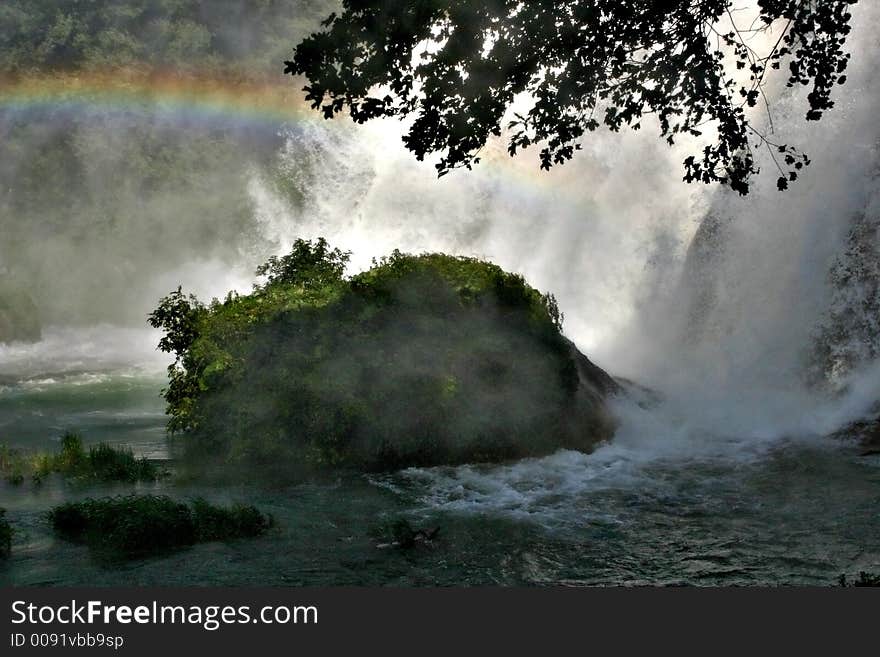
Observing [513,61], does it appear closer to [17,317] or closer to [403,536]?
[403,536]

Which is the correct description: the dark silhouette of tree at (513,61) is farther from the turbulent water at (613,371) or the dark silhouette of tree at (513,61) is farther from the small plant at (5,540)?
the small plant at (5,540)

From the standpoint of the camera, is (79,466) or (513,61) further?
(79,466)

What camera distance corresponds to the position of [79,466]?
Answer: 1620cm

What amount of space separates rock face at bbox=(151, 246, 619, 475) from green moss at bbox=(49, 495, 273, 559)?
3.44m

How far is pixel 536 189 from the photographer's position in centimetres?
3822

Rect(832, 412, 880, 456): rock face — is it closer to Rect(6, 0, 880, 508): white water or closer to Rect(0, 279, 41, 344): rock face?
Rect(6, 0, 880, 508): white water

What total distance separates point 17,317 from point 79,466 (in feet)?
92.3

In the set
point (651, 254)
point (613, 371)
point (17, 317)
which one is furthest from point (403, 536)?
point (17, 317)

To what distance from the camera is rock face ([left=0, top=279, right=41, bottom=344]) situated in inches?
1585

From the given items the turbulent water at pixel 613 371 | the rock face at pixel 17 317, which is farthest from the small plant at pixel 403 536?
the rock face at pixel 17 317

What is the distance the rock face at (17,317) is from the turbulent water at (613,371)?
1.27 metres

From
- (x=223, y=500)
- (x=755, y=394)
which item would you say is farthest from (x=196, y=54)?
(x=223, y=500)

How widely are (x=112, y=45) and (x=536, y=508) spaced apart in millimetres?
46395

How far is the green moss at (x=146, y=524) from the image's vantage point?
11602 mm
